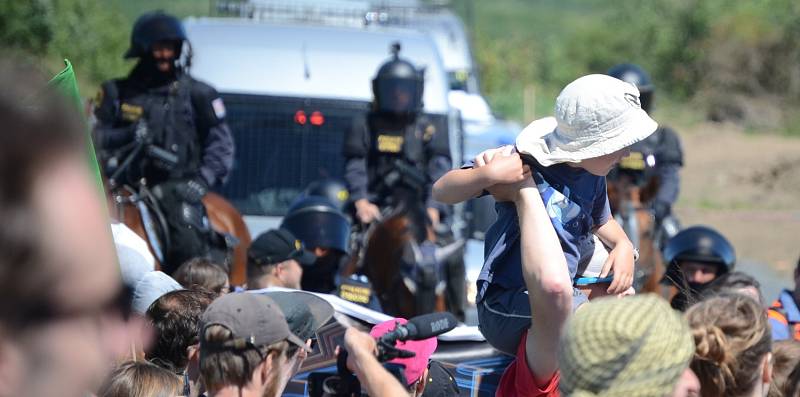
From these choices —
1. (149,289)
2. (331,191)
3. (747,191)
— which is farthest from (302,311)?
(747,191)

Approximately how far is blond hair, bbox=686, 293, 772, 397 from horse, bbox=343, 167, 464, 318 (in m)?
4.73

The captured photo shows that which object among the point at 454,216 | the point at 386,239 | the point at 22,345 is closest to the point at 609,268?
the point at 22,345

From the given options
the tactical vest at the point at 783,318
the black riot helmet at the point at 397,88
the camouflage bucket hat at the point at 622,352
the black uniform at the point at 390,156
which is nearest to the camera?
the camouflage bucket hat at the point at 622,352

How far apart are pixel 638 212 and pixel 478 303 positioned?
6.29 meters

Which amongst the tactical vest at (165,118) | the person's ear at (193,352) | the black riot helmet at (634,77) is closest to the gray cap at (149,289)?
the person's ear at (193,352)

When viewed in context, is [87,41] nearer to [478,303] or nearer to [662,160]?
[662,160]

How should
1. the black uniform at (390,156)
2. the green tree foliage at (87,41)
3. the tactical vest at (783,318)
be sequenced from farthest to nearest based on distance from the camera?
the green tree foliage at (87,41)
the black uniform at (390,156)
the tactical vest at (783,318)

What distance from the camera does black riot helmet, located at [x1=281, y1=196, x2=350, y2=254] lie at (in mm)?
7168

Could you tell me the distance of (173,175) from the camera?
25.5ft

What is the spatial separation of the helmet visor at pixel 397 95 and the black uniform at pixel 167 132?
117 centimetres

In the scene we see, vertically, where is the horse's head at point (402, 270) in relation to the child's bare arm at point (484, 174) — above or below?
below

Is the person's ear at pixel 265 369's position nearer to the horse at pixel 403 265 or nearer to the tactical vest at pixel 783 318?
the tactical vest at pixel 783 318

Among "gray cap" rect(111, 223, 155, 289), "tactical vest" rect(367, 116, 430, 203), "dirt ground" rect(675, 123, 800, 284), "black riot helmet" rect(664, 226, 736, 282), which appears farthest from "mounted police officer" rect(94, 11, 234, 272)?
"dirt ground" rect(675, 123, 800, 284)

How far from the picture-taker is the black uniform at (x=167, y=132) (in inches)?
302
